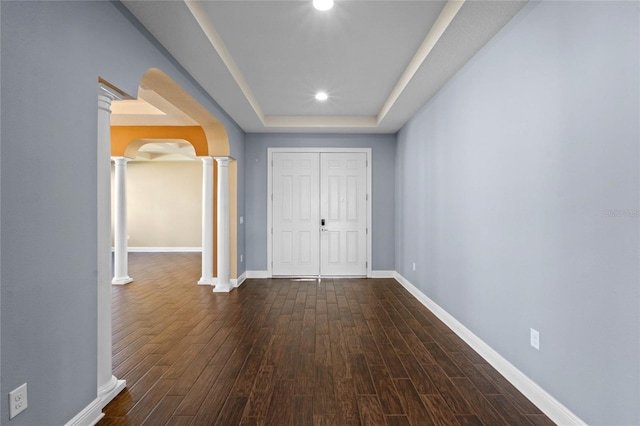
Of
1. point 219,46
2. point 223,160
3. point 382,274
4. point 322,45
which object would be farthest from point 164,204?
point 322,45

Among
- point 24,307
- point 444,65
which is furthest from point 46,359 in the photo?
point 444,65

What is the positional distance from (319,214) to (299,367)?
3.59 metres

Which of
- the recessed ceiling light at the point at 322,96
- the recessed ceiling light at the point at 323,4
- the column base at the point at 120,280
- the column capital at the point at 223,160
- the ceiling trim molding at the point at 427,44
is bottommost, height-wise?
the column base at the point at 120,280

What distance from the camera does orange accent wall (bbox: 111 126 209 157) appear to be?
5.41 meters

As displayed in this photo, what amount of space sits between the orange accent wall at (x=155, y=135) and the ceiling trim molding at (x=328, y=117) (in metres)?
1.11

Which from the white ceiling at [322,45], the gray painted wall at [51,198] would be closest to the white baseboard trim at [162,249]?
the white ceiling at [322,45]

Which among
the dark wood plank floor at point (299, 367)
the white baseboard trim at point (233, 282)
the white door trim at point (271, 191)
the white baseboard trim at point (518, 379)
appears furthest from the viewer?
the white door trim at point (271, 191)

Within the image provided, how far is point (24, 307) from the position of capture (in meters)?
1.45

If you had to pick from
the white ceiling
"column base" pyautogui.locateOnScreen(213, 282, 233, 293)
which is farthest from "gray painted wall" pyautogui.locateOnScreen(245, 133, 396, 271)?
the white ceiling

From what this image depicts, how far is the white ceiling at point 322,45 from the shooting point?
2.38 meters

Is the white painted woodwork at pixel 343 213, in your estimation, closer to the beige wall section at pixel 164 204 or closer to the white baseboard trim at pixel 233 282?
the white baseboard trim at pixel 233 282

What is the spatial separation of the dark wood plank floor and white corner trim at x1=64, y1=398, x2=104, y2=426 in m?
0.08

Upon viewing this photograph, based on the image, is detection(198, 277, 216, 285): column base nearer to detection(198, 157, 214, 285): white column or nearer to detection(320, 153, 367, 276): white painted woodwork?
detection(198, 157, 214, 285): white column

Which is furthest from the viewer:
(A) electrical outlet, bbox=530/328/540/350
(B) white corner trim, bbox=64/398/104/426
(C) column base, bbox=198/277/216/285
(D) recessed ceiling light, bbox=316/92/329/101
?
(C) column base, bbox=198/277/216/285
